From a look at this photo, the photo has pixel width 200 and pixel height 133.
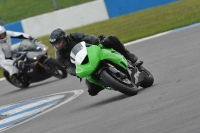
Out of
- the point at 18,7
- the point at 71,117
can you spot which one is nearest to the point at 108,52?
the point at 71,117

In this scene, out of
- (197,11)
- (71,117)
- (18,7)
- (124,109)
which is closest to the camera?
(124,109)

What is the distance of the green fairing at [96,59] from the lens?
366 inches

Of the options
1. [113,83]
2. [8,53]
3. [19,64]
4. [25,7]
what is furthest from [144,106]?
[25,7]

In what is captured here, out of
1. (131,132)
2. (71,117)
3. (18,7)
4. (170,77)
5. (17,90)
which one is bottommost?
(18,7)

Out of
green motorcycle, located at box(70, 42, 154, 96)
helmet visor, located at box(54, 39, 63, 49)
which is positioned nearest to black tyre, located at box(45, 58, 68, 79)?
helmet visor, located at box(54, 39, 63, 49)

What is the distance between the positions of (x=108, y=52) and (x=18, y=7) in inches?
915

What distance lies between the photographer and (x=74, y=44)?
10.4 meters

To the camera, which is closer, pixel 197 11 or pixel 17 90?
pixel 17 90

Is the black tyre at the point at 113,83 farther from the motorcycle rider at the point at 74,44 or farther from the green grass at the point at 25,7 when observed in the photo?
the green grass at the point at 25,7

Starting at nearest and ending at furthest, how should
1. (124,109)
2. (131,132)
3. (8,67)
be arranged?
(131,132), (124,109), (8,67)

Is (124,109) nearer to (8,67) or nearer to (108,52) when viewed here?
(108,52)

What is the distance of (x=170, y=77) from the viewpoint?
1068cm

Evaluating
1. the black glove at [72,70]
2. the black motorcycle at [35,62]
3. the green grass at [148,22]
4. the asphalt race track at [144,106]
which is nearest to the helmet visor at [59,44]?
the black glove at [72,70]

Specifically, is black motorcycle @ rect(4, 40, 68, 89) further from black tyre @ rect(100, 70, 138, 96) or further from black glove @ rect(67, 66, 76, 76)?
black tyre @ rect(100, 70, 138, 96)
